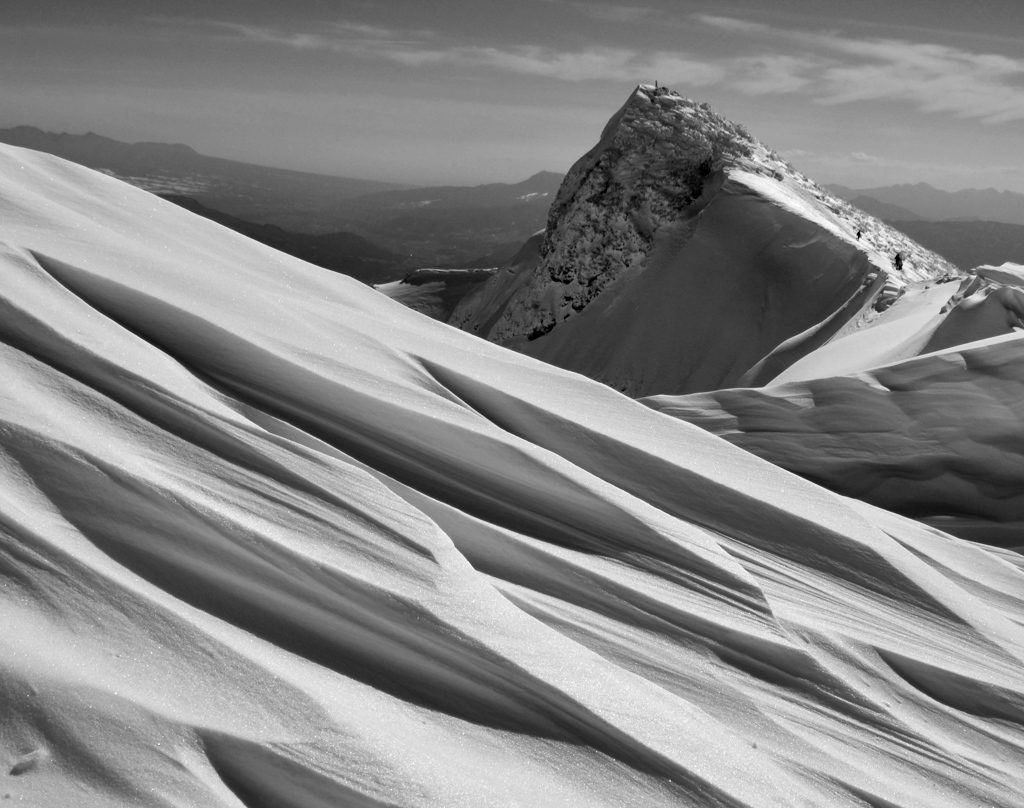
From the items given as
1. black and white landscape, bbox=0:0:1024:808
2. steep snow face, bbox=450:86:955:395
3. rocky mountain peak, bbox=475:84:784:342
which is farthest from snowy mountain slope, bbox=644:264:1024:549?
rocky mountain peak, bbox=475:84:784:342

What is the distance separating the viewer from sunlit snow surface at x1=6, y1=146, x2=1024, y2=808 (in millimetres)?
2113

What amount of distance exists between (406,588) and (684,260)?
81.7 ft

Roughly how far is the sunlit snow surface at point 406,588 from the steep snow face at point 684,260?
14.7 meters

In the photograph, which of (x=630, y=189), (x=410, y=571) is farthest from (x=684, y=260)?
(x=410, y=571)

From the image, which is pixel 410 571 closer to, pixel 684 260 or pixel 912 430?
pixel 912 430

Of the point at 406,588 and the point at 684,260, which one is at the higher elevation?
the point at 684,260

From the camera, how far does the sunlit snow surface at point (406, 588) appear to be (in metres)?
2.11

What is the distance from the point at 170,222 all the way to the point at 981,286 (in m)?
10.2

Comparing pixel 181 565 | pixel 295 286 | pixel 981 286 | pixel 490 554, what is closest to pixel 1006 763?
pixel 490 554

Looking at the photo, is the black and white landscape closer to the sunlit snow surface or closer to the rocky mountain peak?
the sunlit snow surface

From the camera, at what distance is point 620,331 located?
2592 centimetres

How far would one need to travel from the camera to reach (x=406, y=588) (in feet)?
8.73

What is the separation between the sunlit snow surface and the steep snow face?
578 inches

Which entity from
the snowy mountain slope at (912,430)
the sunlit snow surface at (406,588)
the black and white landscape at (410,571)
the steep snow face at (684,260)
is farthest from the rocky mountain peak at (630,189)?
the sunlit snow surface at (406,588)
